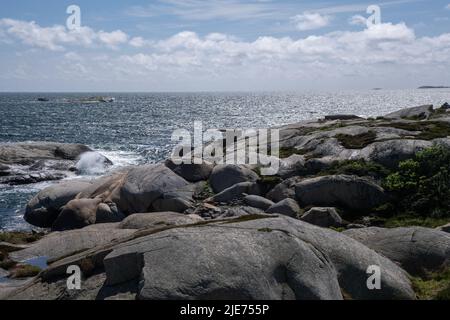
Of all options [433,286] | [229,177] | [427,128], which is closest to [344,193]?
[229,177]

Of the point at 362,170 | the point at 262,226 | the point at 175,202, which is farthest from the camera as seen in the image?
the point at 175,202

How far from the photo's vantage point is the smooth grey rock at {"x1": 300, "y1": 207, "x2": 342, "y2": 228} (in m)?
25.0

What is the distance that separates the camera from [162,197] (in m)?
31.7

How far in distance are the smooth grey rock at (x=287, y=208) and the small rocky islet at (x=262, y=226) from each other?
0.26 ft

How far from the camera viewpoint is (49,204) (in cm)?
3619

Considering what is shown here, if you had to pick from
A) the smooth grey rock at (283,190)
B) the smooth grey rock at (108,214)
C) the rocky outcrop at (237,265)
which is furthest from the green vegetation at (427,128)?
the rocky outcrop at (237,265)

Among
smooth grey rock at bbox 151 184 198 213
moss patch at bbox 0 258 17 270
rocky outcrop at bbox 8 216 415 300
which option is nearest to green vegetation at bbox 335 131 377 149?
smooth grey rock at bbox 151 184 198 213

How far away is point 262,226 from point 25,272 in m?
10.1

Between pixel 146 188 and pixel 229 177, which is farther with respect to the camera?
pixel 229 177

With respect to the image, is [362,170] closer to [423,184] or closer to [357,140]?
[423,184]
